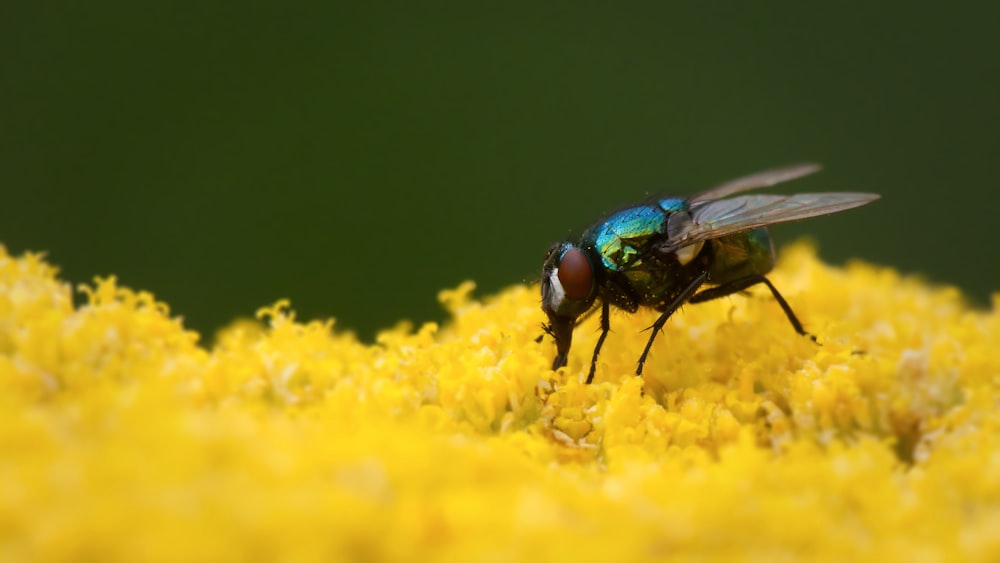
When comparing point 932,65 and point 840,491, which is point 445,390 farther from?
point 932,65

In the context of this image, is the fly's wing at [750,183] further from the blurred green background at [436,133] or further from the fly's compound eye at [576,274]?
the blurred green background at [436,133]

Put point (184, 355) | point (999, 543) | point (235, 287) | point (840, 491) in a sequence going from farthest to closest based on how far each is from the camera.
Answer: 1. point (235, 287)
2. point (184, 355)
3. point (840, 491)
4. point (999, 543)

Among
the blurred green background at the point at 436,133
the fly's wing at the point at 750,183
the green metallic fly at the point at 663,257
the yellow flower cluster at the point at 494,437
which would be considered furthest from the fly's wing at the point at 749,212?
the blurred green background at the point at 436,133

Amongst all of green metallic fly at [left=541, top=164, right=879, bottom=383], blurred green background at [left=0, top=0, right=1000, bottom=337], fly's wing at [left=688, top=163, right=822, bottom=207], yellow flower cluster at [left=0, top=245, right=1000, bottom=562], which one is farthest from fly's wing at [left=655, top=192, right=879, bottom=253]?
blurred green background at [left=0, top=0, right=1000, bottom=337]

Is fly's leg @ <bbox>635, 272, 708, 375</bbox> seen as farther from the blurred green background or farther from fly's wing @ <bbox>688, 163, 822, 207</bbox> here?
the blurred green background

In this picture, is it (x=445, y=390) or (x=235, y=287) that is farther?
(x=235, y=287)

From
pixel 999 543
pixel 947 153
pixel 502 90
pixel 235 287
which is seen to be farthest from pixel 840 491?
pixel 947 153

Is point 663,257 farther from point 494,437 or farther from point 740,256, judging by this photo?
point 494,437
